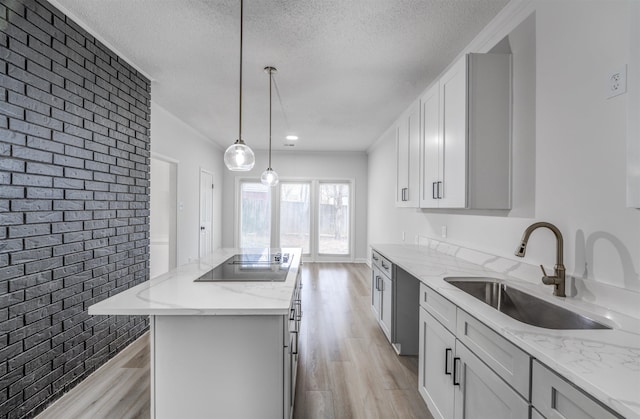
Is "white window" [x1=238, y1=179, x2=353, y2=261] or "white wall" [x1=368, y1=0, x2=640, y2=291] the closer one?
"white wall" [x1=368, y1=0, x2=640, y2=291]

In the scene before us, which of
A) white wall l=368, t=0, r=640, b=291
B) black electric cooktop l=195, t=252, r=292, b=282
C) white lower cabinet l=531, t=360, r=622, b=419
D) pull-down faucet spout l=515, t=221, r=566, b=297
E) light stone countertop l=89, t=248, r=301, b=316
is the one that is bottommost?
white lower cabinet l=531, t=360, r=622, b=419

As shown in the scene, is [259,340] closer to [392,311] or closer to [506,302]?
[506,302]

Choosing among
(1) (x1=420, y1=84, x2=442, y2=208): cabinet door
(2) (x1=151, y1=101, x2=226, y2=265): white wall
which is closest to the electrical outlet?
(1) (x1=420, y1=84, x2=442, y2=208): cabinet door

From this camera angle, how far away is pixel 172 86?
11.8 ft

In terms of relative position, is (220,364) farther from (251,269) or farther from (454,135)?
(454,135)

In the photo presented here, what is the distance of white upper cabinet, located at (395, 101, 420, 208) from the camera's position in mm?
3092

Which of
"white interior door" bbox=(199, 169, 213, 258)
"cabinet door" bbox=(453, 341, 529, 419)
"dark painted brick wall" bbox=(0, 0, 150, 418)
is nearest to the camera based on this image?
"cabinet door" bbox=(453, 341, 529, 419)

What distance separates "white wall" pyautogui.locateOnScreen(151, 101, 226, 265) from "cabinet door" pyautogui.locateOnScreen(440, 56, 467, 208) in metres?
3.39

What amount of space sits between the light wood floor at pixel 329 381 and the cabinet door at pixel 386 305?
16cm

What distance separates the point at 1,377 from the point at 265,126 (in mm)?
4220

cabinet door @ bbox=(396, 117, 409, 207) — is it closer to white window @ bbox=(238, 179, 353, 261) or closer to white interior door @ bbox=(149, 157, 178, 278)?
white interior door @ bbox=(149, 157, 178, 278)

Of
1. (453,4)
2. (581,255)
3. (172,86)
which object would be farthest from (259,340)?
(172,86)

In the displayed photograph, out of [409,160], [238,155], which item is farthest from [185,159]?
[409,160]

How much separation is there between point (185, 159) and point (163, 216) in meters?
0.94
